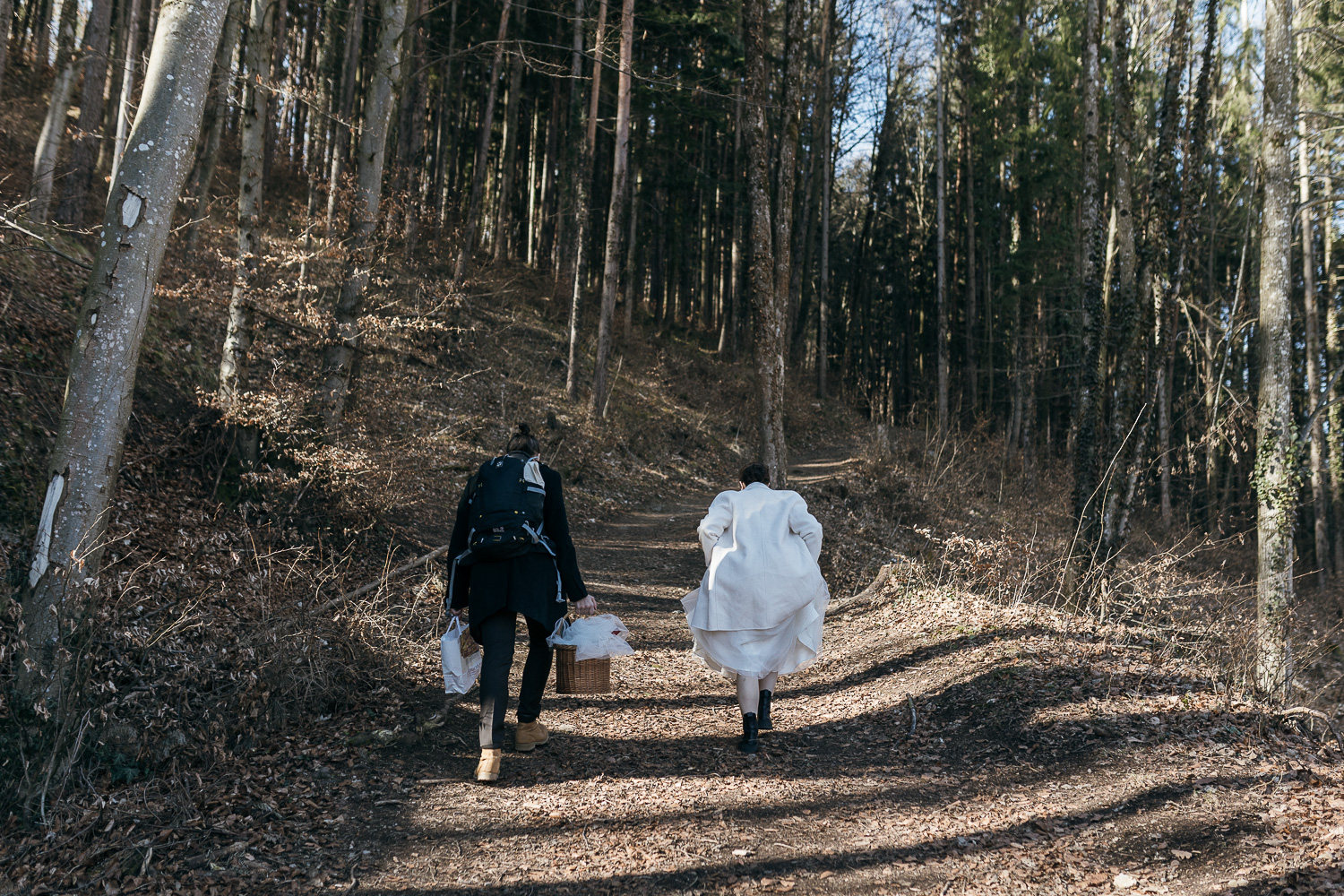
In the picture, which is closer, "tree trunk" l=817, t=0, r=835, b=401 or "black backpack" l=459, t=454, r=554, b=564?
"black backpack" l=459, t=454, r=554, b=564

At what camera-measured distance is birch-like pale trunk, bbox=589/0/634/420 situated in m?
15.8

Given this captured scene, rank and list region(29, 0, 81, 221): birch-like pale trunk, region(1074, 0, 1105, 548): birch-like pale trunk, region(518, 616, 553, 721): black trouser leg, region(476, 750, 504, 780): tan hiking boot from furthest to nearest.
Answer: region(1074, 0, 1105, 548): birch-like pale trunk, region(29, 0, 81, 221): birch-like pale trunk, region(518, 616, 553, 721): black trouser leg, region(476, 750, 504, 780): tan hiking boot

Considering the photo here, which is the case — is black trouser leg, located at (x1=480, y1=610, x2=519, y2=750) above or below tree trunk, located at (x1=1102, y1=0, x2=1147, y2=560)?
below

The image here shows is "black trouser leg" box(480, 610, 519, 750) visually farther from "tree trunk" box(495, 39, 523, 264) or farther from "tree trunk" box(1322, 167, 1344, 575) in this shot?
"tree trunk" box(495, 39, 523, 264)

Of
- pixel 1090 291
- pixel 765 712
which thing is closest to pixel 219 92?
pixel 765 712

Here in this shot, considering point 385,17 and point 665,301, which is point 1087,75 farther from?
point 665,301

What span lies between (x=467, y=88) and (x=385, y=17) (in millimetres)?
18488

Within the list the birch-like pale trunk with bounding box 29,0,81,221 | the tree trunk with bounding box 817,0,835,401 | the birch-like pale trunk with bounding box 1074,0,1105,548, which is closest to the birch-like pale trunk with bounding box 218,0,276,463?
the birch-like pale trunk with bounding box 29,0,81,221

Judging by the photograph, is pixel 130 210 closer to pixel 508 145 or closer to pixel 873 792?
pixel 873 792

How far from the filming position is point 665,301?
95.3 feet

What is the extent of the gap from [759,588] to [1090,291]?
31.7ft

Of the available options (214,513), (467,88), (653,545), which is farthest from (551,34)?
(214,513)

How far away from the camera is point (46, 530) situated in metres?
4.13

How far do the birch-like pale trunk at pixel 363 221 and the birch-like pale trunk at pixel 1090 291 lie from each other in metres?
9.57
